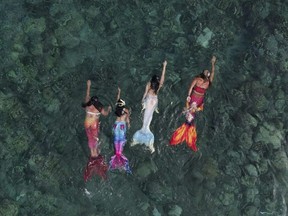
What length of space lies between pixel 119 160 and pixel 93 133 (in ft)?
4.16

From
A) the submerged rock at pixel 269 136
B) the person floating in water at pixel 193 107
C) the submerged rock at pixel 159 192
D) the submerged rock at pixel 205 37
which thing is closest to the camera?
the person floating in water at pixel 193 107

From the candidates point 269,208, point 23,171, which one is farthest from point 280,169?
point 23,171

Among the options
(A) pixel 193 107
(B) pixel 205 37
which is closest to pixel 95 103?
(A) pixel 193 107

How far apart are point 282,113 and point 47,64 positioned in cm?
907

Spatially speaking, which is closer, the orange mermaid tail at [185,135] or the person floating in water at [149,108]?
the person floating in water at [149,108]

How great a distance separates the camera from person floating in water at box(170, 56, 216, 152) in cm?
Result: 1416

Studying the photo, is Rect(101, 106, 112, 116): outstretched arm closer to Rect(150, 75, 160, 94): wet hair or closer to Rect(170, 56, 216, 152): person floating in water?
Rect(150, 75, 160, 94): wet hair

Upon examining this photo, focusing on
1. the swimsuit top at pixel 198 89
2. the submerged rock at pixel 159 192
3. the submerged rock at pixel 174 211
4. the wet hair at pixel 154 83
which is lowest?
the submerged rock at pixel 174 211

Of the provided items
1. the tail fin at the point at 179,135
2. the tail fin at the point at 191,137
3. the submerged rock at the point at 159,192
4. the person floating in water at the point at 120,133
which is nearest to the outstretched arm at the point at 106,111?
the person floating in water at the point at 120,133

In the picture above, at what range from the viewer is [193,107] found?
47.5 feet

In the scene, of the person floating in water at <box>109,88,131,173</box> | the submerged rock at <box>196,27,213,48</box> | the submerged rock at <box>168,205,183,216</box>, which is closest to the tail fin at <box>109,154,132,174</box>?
the person floating in water at <box>109,88,131,173</box>

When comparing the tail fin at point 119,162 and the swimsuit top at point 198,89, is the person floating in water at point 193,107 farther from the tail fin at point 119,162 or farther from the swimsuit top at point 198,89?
the tail fin at point 119,162

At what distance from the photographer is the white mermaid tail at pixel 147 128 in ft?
45.6

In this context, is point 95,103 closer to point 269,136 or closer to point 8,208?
point 8,208
